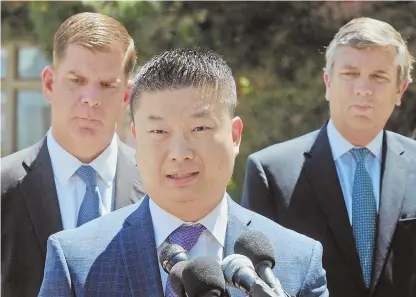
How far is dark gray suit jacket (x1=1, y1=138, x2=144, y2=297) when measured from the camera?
224cm

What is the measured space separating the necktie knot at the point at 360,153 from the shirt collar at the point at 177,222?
90cm

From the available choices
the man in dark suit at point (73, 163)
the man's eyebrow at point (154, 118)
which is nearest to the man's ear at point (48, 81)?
the man in dark suit at point (73, 163)

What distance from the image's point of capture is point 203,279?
118 cm

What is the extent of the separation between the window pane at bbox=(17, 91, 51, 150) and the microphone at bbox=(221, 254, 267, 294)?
1675 mm

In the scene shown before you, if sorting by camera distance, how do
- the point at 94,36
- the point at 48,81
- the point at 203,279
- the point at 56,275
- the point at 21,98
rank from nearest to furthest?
the point at 203,279
the point at 56,275
the point at 94,36
the point at 48,81
the point at 21,98

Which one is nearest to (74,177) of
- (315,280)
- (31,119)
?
(31,119)

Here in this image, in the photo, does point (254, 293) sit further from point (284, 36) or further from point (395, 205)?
point (284, 36)

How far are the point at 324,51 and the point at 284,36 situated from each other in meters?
0.31

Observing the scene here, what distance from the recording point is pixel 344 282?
8.02 feet

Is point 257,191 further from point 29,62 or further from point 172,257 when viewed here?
point 172,257

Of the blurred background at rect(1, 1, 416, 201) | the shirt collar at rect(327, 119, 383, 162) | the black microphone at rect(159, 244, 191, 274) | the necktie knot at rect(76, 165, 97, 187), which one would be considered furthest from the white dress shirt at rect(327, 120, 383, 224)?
the black microphone at rect(159, 244, 191, 274)

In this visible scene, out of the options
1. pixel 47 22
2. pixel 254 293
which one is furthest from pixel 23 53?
pixel 254 293

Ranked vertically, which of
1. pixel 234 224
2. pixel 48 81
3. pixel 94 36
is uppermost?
pixel 94 36

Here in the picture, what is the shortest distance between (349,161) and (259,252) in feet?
4.38
